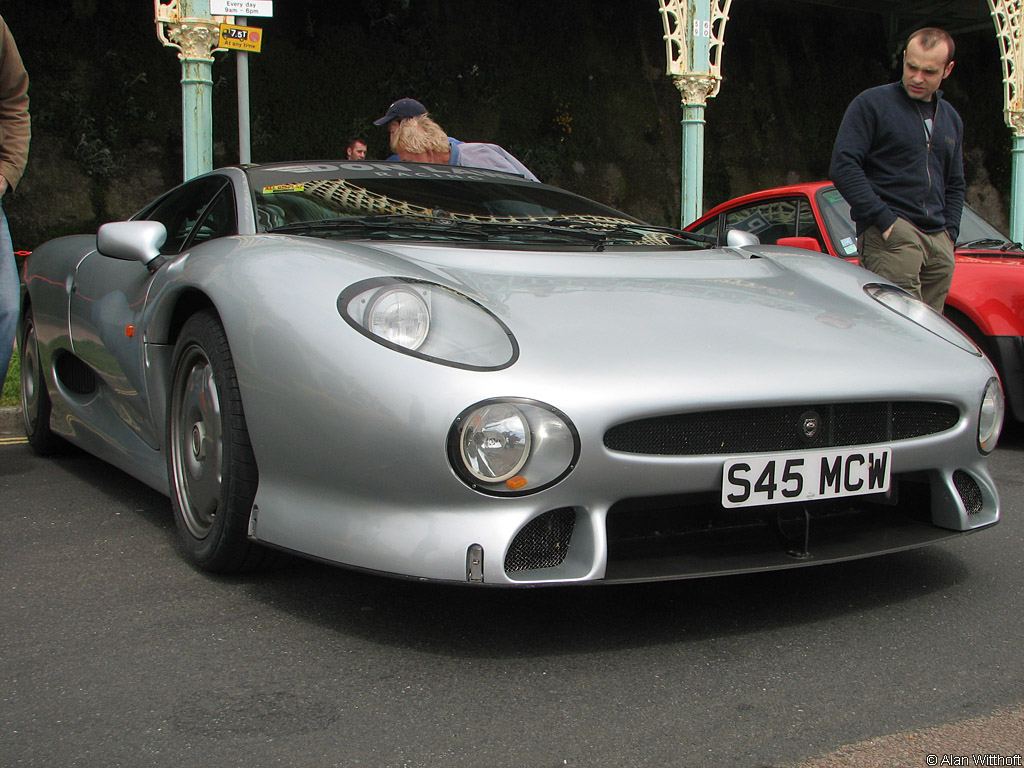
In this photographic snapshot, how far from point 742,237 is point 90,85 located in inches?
395

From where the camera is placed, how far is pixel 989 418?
2533 millimetres

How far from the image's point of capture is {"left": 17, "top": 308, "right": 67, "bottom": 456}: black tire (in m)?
4.04

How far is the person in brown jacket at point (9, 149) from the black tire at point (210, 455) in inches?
49.1

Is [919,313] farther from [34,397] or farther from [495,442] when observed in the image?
[34,397]

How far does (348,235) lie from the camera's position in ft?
9.23

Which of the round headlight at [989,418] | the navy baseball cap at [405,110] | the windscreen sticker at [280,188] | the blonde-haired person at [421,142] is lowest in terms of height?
the round headlight at [989,418]

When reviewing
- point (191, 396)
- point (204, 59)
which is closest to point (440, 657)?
point (191, 396)

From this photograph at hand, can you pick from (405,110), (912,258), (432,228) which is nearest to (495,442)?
(432,228)

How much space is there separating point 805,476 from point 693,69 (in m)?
8.29

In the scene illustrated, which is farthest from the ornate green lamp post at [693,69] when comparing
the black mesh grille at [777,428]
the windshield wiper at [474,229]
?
the black mesh grille at [777,428]

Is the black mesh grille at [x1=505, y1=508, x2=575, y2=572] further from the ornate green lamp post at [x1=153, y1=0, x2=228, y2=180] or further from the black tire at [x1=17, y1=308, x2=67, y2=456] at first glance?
the ornate green lamp post at [x1=153, y1=0, x2=228, y2=180]

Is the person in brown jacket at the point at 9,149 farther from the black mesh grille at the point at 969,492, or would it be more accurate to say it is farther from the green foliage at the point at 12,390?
the black mesh grille at the point at 969,492

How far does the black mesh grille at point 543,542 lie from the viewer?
208 centimetres

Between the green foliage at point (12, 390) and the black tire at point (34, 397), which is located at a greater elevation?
the black tire at point (34, 397)
